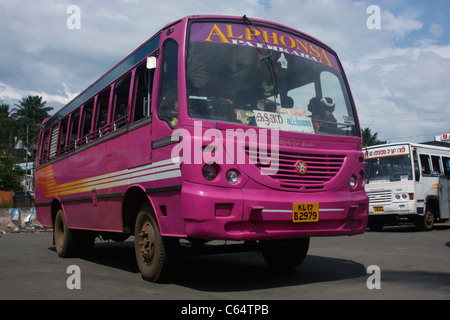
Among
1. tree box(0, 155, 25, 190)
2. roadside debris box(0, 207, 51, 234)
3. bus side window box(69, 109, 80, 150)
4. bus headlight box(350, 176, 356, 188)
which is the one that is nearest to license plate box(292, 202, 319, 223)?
bus headlight box(350, 176, 356, 188)

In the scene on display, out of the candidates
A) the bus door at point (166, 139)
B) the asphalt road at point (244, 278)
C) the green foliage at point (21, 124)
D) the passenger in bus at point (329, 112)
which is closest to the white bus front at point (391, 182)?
the asphalt road at point (244, 278)

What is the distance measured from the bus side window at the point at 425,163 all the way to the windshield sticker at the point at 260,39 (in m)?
11.0

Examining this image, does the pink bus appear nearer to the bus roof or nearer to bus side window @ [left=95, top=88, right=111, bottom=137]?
the bus roof

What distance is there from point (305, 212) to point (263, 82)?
1611 millimetres

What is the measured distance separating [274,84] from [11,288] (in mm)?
4000

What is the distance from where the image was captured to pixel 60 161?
→ 9.99 metres

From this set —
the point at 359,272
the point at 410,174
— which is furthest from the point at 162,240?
the point at 410,174

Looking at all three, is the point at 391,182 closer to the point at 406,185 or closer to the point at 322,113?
the point at 406,185

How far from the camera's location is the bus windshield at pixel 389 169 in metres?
16.0

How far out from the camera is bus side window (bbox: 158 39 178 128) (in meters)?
5.34

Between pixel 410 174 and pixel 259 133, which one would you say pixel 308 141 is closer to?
pixel 259 133

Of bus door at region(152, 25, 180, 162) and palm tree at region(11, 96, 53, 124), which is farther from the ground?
palm tree at region(11, 96, 53, 124)

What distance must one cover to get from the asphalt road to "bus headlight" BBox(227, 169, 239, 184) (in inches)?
46.9

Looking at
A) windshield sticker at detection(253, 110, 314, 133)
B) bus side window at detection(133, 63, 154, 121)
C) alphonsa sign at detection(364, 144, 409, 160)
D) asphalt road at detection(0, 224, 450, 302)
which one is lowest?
asphalt road at detection(0, 224, 450, 302)
